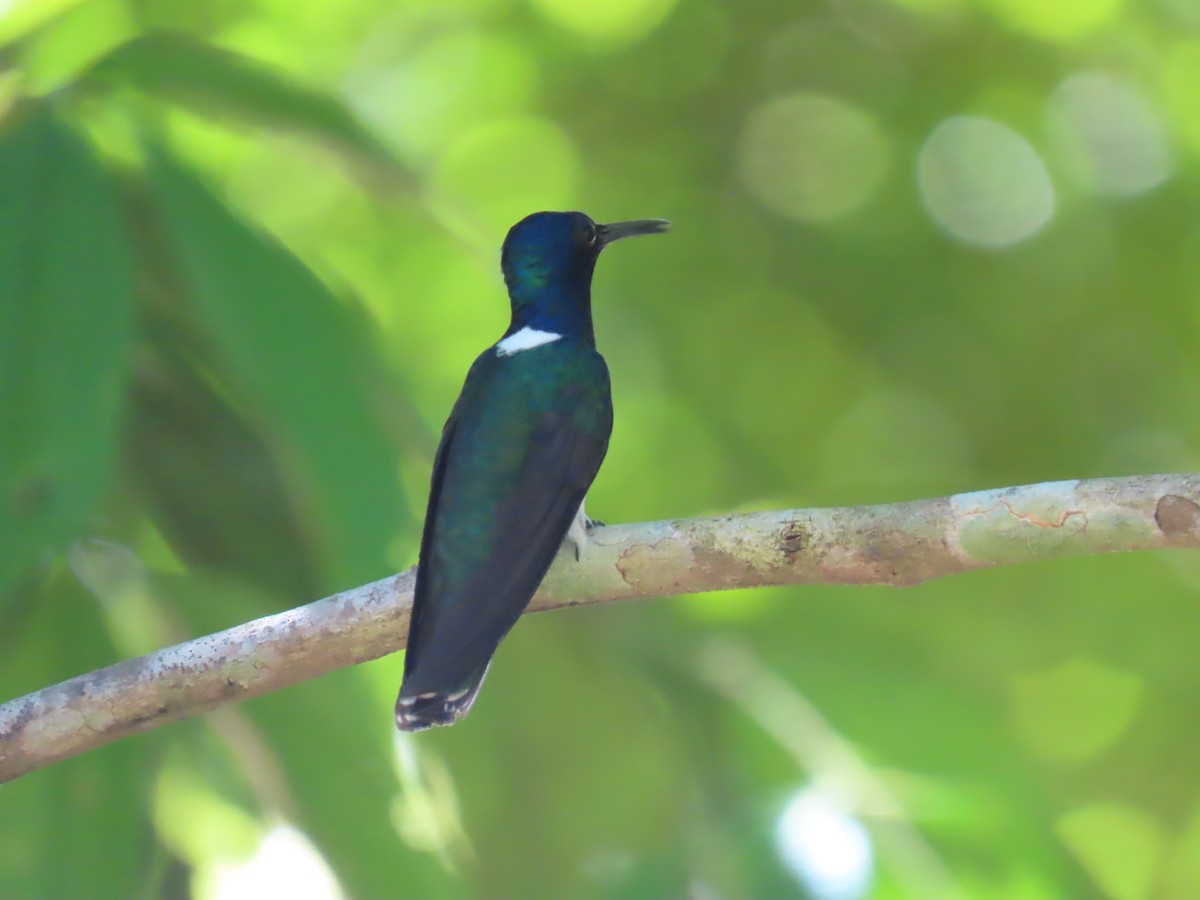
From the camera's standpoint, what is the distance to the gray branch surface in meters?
1.62

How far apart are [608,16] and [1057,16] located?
143 cm

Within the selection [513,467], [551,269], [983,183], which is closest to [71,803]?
[513,467]

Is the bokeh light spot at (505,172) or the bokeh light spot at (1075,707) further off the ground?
the bokeh light spot at (505,172)

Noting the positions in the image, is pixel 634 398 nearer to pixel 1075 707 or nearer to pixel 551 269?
pixel 551 269

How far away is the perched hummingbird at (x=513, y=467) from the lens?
1946mm

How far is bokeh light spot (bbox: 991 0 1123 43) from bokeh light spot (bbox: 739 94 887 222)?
54cm

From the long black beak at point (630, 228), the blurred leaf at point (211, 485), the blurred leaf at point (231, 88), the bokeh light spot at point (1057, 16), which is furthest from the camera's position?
the bokeh light spot at point (1057, 16)

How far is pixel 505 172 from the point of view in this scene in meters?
3.94

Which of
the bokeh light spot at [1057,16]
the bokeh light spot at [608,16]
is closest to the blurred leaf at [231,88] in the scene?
the bokeh light spot at [608,16]

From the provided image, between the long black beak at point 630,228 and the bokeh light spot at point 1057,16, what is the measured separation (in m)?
1.93

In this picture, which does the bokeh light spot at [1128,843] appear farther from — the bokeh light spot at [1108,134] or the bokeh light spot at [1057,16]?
the bokeh light spot at [1057,16]

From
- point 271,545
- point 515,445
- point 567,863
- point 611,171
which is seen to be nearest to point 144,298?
point 271,545

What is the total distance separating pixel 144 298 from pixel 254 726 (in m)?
0.81

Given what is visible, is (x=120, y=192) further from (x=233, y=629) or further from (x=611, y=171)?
(x=611, y=171)
